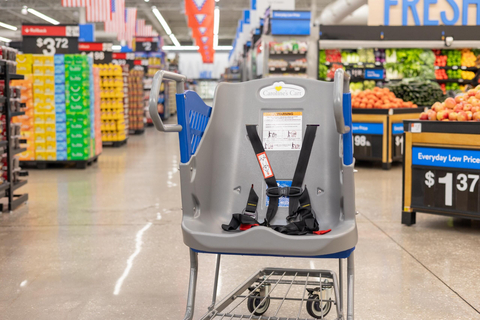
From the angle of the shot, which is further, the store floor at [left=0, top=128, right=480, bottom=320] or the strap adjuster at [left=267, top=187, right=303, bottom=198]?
the store floor at [left=0, top=128, right=480, bottom=320]

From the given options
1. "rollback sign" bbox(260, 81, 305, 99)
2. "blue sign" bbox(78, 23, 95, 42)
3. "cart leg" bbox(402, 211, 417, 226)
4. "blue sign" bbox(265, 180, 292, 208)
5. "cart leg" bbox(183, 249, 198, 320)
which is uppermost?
"blue sign" bbox(78, 23, 95, 42)

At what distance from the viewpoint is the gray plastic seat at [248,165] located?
213 centimetres

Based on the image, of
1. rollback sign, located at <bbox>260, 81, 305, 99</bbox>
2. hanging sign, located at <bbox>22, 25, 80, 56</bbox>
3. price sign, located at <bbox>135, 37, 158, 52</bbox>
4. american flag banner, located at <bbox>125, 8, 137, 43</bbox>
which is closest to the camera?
rollback sign, located at <bbox>260, 81, 305, 99</bbox>

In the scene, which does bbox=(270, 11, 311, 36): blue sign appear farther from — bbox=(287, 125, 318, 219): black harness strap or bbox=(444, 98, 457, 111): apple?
bbox=(287, 125, 318, 219): black harness strap

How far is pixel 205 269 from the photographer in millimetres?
3451

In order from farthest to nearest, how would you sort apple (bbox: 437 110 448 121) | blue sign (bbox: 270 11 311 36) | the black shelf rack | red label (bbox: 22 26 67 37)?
blue sign (bbox: 270 11 311 36) → red label (bbox: 22 26 67 37) → the black shelf rack → apple (bbox: 437 110 448 121)

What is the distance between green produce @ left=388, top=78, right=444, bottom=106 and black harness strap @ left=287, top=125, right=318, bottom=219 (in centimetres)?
739

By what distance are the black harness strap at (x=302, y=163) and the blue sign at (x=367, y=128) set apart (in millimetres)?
5876

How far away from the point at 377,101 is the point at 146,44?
13.2 meters

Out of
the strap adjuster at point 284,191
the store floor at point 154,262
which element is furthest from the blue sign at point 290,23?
the strap adjuster at point 284,191

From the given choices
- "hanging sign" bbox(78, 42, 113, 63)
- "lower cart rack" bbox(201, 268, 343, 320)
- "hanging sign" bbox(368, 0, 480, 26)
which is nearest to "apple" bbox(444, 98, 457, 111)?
"lower cart rack" bbox(201, 268, 343, 320)

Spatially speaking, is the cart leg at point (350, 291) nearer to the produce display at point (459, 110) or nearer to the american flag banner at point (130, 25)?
the produce display at point (459, 110)

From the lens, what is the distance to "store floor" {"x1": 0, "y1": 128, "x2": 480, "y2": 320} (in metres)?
2.82

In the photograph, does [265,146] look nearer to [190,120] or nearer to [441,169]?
[190,120]
